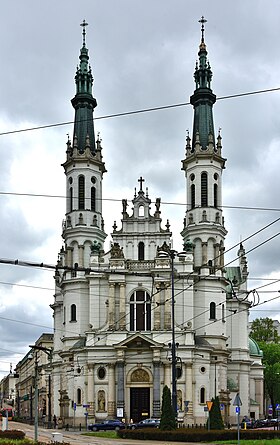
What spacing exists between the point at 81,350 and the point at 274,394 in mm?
46494

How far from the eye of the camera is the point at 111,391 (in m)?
85.8

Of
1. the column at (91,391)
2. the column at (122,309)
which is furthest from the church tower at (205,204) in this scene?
the column at (91,391)

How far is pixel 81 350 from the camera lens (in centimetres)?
8762

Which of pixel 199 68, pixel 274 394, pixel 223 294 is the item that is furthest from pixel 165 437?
pixel 274 394

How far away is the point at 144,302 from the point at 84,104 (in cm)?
2635

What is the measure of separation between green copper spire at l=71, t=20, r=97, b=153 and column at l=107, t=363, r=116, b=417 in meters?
26.6

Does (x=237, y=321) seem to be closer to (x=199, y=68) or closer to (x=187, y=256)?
(x=187, y=256)

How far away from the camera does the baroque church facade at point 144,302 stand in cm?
8612

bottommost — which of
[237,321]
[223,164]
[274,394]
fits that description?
[274,394]

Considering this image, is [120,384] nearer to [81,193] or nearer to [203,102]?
[81,193]

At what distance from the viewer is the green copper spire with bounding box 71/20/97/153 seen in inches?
3866

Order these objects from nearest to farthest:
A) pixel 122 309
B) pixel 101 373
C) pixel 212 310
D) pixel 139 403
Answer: pixel 139 403 → pixel 101 373 → pixel 122 309 → pixel 212 310

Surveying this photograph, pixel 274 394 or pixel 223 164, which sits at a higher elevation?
pixel 223 164

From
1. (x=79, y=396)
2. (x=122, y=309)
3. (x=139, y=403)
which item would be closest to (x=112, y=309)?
(x=122, y=309)
